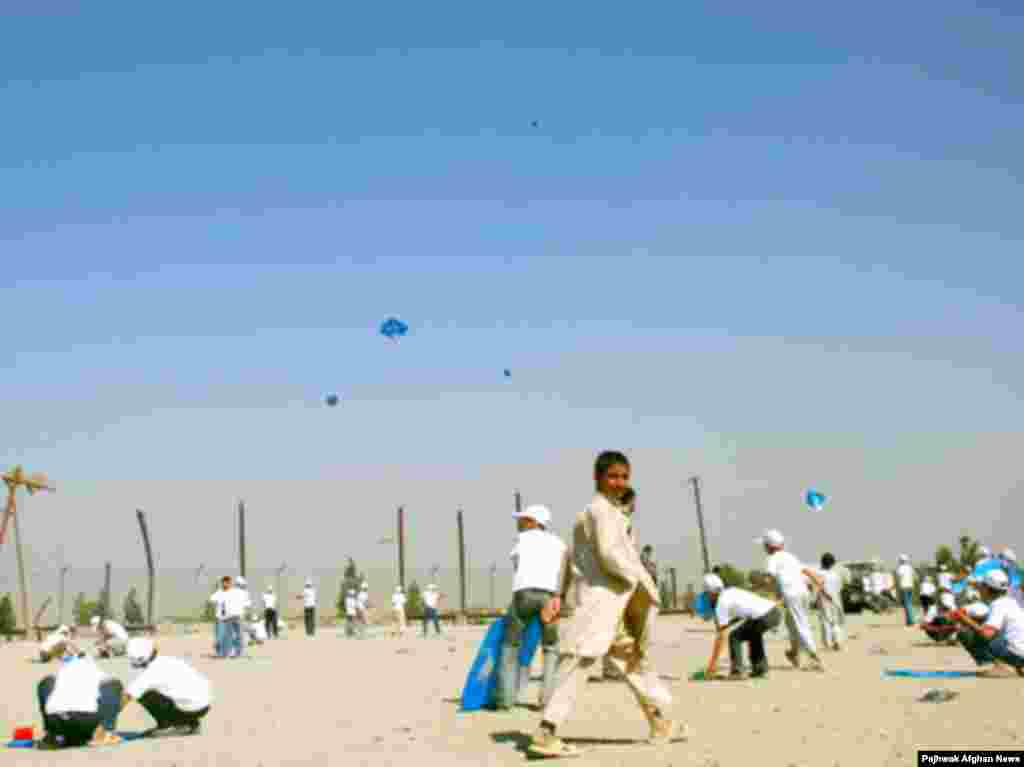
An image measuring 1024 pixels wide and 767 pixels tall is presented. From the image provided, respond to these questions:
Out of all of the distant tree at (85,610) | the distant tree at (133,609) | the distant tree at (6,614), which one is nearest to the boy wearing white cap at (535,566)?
the distant tree at (133,609)

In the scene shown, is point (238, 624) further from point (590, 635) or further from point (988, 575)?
point (590, 635)

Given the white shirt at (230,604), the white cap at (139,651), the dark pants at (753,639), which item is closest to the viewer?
the white cap at (139,651)

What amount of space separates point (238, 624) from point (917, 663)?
13.5 meters

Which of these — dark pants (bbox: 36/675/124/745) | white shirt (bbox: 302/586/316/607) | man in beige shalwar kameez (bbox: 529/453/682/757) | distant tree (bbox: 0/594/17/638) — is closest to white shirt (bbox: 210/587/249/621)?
white shirt (bbox: 302/586/316/607)

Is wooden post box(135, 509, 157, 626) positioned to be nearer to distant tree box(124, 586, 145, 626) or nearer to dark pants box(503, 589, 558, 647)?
distant tree box(124, 586, 145, 626)

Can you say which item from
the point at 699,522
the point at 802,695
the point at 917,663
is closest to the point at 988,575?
the point at 917,663

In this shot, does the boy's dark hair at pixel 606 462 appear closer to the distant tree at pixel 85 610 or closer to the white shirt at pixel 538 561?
the white shirt at pixel 538 561

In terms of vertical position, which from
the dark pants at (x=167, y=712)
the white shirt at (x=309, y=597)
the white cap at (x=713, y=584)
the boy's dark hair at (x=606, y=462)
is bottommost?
the white shirt at (x=309, y=597)

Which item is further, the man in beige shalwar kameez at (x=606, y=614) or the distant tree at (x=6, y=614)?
the distant tree at (x=6, y=614)

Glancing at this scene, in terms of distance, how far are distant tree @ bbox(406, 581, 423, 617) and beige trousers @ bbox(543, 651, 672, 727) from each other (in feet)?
136

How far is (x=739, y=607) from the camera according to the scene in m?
12.4

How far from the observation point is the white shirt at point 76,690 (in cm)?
880

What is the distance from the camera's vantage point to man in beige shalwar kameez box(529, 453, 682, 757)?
6.86 metres

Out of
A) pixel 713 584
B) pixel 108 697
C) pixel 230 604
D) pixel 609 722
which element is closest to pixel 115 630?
pixel 108 697
